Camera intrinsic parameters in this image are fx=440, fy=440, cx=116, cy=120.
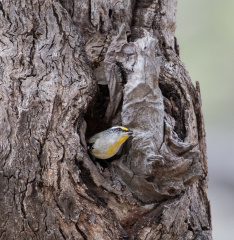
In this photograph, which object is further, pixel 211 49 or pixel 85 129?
pixel 211 49

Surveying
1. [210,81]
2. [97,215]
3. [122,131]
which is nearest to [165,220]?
[97,215]

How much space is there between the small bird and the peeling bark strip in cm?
8

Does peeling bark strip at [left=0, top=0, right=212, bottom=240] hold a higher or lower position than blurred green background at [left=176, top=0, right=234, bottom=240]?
lower

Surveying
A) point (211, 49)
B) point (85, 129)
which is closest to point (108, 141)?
point (85, 129)

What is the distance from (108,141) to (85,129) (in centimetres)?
21

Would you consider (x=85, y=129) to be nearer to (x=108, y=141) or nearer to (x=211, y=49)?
(x=108, y=141)

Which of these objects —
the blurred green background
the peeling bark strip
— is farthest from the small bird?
the blurred green background

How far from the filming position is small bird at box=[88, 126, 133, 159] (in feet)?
10.7

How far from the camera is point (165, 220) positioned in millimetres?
3131

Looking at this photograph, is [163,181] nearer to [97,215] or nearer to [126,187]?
[126,187]

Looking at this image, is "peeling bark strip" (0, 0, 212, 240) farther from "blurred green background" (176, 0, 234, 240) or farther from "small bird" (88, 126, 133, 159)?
"blurred green background" (176, 0, 234, 240)

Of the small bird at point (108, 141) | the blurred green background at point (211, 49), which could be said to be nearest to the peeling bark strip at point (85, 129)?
the small bird at point (108, 141)

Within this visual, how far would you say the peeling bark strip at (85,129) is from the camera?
2977mm

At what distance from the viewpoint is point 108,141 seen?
329 cm
